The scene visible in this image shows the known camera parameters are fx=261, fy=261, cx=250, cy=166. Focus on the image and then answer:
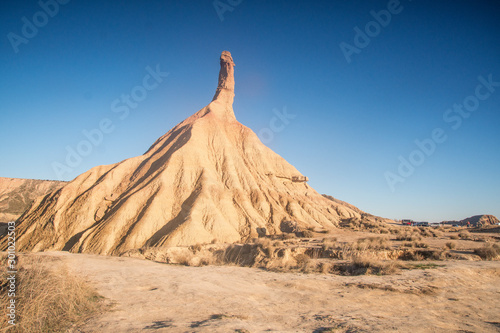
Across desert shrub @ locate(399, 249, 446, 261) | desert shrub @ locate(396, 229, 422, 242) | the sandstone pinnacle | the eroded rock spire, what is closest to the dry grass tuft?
desert shrub @ locate(399, 249, 446, 261)

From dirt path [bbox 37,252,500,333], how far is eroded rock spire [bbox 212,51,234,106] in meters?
49.6

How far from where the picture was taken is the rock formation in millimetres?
28062

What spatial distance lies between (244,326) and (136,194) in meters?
29.5

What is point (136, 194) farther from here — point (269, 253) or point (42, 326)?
point (42, 326)

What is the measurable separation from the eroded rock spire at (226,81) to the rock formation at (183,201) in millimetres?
9542

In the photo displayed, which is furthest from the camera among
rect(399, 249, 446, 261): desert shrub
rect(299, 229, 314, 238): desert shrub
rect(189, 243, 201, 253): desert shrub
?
rect(299, 229, 314, 238): desert shrub

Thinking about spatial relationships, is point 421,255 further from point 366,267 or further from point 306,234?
point 306,234

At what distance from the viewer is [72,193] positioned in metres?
34.7

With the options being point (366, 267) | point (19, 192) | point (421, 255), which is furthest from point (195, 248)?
point (19, 192)

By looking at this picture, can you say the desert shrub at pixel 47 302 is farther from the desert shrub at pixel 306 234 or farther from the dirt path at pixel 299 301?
the desert shrub at pixel 306 234

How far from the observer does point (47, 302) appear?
580 centimetres

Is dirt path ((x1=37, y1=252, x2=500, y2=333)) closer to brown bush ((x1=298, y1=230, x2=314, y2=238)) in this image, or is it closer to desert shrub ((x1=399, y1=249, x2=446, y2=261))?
desert shrub ((x1=399, y1=249, x2=446, y2=261))

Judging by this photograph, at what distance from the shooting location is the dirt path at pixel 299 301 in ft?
20.4

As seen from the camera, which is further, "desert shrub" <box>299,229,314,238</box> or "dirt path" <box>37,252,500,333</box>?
"desert shrub" <box>299,229,314,238</box>
